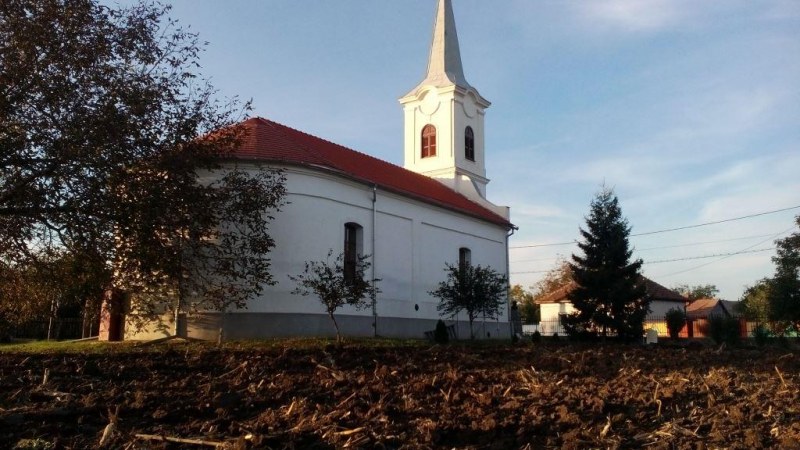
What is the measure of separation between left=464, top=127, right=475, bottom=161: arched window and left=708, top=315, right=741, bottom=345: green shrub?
1489 cm

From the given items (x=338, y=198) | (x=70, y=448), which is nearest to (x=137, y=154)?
(x=70, y=448)

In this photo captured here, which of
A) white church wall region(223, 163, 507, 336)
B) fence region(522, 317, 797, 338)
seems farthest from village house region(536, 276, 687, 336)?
white church wall region(223, 163, 507, 336)

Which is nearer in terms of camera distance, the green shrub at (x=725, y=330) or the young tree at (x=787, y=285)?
the green shrub at (x=725, y=330)

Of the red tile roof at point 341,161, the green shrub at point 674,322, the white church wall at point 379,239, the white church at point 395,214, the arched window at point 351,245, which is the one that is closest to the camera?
the white church at point 395,214

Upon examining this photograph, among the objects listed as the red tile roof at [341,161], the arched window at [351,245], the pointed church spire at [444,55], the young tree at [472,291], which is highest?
the pointed church spire at [444,55]

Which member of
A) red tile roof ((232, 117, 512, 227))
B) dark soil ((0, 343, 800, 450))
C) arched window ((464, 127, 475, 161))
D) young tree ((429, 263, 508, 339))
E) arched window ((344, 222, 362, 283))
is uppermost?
arched window ((464, 127, 475, 161))

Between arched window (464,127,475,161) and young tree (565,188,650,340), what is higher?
arched window (464,127,475,161)

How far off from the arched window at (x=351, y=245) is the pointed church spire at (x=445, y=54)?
44.2ft

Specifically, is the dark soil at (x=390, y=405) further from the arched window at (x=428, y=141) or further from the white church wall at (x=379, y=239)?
the arched window at (x=428, y=141)

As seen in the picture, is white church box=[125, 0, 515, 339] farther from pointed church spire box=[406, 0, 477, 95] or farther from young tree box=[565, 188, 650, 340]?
young tree box=[565, 188, 650, 340]

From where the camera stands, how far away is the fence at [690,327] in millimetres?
35994

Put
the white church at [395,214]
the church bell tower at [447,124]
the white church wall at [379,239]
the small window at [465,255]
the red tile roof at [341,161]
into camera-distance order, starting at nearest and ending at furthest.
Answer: the white church at [395,214], the white church wall at [379,239], the red tile roof at [341,161], the small window at [465,255], the church bell tower at [447,124]

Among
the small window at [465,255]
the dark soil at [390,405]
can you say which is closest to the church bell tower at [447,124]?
the small window at [465,255]

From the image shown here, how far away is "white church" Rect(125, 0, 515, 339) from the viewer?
72.7 ft
